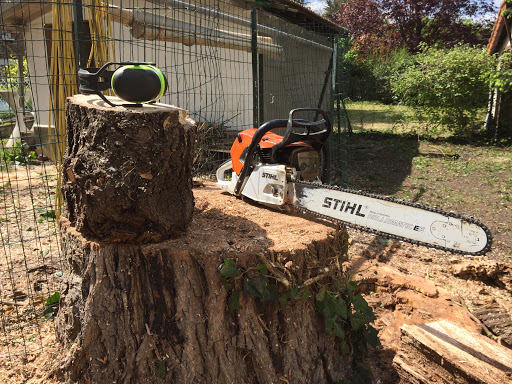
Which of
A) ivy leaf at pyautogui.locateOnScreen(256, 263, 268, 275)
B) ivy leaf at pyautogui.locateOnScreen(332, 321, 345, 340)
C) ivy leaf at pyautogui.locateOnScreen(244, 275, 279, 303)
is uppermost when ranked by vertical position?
ivy leaf at pyautogui.locateOnScreen(256, 263, 268, 275)

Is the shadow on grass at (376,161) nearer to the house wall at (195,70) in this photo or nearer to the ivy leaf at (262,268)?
the house wall at (195,70)

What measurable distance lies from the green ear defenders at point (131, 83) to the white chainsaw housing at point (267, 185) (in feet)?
2.88

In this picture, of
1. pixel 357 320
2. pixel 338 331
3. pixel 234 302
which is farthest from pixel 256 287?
pixel 357 320

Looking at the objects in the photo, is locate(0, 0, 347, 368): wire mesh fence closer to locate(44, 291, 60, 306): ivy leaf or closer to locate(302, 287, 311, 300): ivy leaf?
locate(44, 291, 60, 306): ivy leaf

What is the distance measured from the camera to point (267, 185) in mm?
2604

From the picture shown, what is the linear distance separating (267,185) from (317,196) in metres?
0.33

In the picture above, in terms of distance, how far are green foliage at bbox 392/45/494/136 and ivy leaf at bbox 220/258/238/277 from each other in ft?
30.5

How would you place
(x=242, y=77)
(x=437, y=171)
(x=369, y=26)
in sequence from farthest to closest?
(x=369, y=26), (x=437, y=171), (x=242, y=77)

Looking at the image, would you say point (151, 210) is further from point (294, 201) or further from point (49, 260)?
point (49, 260)

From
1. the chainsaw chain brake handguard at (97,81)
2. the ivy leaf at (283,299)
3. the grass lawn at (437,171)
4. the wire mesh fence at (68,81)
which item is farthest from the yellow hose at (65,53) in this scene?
the grass lawn at (437,171)

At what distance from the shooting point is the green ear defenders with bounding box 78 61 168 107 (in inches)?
71.2

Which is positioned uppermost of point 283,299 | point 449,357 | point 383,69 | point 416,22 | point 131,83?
point 416,22

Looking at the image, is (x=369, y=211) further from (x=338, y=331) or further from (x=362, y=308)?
(x=338, y=331)

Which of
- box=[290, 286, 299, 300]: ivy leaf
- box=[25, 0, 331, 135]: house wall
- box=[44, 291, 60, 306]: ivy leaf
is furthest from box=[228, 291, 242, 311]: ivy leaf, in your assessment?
box=[25, 0, 331, 135]: house wall
